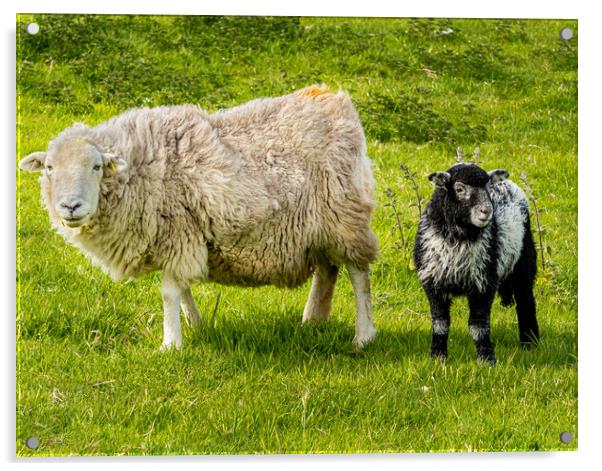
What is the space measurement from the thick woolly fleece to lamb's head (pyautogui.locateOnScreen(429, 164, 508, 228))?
74 centimetres

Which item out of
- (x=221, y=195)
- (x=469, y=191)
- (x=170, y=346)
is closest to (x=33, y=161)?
(x=221, y=195)

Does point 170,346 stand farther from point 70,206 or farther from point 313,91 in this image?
point 313,91

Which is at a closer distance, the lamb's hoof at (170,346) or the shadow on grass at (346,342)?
the lamb's hoof at (170,346)

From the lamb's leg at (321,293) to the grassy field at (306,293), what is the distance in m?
0.10

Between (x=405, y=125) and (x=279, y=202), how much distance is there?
1.16 meters

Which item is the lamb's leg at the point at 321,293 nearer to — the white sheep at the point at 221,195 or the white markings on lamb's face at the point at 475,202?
the white sheep at the point at 221,195

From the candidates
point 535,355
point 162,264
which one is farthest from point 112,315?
point 535,355

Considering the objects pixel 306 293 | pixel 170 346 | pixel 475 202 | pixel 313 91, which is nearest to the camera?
pixel 475 202

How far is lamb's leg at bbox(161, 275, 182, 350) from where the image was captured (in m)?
6.83

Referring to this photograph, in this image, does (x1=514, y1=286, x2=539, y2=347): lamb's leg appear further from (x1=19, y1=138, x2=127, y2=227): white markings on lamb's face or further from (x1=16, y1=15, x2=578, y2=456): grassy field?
(x1=19, y1=138, x2=127, y2=227): white markings on lamb's face

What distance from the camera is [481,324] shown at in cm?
672

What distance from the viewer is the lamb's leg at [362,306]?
7.14 metres

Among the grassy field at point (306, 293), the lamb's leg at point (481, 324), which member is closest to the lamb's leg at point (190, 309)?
the grassy field at point (306, 293)

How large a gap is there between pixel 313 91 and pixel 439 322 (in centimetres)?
157
